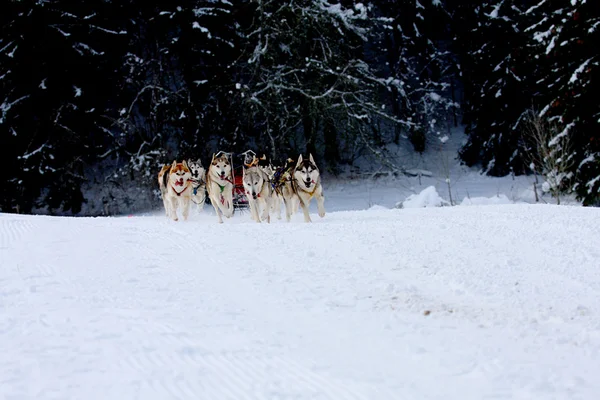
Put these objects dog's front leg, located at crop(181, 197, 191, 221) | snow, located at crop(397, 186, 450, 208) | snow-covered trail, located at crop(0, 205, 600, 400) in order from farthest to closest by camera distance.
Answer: snow, located at crop(397, 186, 450, 208), dog's front leg, located at crop(181, 197, 191, 221), snow-covered trail, located at crop(0, 205, 600, 400)

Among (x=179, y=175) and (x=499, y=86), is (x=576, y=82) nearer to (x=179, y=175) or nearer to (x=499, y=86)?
(x=499, y=86)

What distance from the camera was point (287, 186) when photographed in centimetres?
1241

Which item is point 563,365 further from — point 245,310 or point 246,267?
point 246,267

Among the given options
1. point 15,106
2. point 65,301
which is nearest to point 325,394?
point 65,301

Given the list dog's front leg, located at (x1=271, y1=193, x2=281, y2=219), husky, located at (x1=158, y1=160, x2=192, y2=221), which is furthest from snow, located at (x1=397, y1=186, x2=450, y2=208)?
husky, located at (x1=158, y1=160, x2=192, y2=221)

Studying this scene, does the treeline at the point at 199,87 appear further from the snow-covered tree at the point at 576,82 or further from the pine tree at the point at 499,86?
the snow-covered tree at the point at 576,82

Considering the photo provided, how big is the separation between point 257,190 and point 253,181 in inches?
9.0

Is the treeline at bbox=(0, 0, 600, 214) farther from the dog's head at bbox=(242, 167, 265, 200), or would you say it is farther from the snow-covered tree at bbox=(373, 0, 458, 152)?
the dog's head at bbox=(242, 167, 265, 200)

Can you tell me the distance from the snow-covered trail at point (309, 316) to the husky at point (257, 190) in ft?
9.50

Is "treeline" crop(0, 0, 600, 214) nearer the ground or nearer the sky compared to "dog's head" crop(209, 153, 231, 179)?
nearer the sky

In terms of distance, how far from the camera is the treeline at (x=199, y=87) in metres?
25.3

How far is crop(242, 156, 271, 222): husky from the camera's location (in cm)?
1227

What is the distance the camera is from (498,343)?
4.39m

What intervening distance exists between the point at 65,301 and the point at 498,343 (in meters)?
3.84
